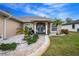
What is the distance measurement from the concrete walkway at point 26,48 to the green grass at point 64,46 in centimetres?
16

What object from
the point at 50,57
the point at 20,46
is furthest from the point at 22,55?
the point at 50,57

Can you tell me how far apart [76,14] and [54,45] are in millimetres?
952

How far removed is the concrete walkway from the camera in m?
5.73

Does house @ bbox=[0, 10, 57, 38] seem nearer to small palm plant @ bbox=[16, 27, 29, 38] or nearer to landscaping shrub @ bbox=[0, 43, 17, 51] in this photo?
small palm plant @ bbox=[16, 27, 29, 38]

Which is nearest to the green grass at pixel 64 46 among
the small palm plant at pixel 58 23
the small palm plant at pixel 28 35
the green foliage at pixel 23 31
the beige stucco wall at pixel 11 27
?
the small palm plant at pixel 58 23

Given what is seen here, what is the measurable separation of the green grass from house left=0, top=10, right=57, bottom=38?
31 centimetres

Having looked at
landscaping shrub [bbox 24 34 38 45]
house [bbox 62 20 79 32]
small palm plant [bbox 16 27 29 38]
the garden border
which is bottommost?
the garden border

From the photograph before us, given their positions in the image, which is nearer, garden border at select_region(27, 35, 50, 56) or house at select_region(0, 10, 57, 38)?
garden border at select_region(27, 35, 50, 56)

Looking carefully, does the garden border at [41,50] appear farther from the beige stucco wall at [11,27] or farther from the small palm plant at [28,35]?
the beige stucco wall at [11,27]

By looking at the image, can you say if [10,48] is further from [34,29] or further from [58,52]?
[58,52]

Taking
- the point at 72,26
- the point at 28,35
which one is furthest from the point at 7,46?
the point at 72,26

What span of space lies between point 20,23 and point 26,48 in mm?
644

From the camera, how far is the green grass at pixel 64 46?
5781 millimetres

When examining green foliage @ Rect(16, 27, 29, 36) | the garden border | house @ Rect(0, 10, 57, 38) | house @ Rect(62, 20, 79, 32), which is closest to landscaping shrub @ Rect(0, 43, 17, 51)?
house @ Rect(0, 10, 57, 38)
